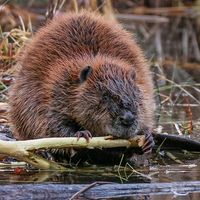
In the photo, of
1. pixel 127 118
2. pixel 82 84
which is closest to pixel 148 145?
pixel 127 118

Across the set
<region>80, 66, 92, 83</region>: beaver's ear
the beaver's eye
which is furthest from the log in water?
<region>80, 66, 92, 83</region>: beaver's ear

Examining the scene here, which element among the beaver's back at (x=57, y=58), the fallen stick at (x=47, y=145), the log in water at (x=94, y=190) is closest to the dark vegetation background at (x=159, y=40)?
the beaver's back at (x=57, y=58)

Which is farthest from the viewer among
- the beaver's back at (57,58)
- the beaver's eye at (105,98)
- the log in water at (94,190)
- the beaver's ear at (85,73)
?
the beaver's back at (57,58)

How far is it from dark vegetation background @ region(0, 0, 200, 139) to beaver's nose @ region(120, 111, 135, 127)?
1186mm

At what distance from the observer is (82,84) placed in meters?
4.86

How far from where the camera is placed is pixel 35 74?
16.9ft

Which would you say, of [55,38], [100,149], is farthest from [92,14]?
[100,149]

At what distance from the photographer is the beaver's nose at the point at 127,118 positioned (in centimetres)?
455

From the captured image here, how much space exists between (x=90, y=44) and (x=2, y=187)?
4.45 feet

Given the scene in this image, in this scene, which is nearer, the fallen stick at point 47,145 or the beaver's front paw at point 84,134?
the fallen stick at point 47,145

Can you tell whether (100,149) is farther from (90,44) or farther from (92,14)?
(92,14)

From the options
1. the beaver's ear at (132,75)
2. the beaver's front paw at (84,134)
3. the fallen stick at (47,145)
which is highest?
the beaver's ear at (132,75)

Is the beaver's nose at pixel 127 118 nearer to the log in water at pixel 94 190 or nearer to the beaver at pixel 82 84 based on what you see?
the beaver at pixel 82 84

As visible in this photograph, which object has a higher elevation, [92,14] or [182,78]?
[92,14]
